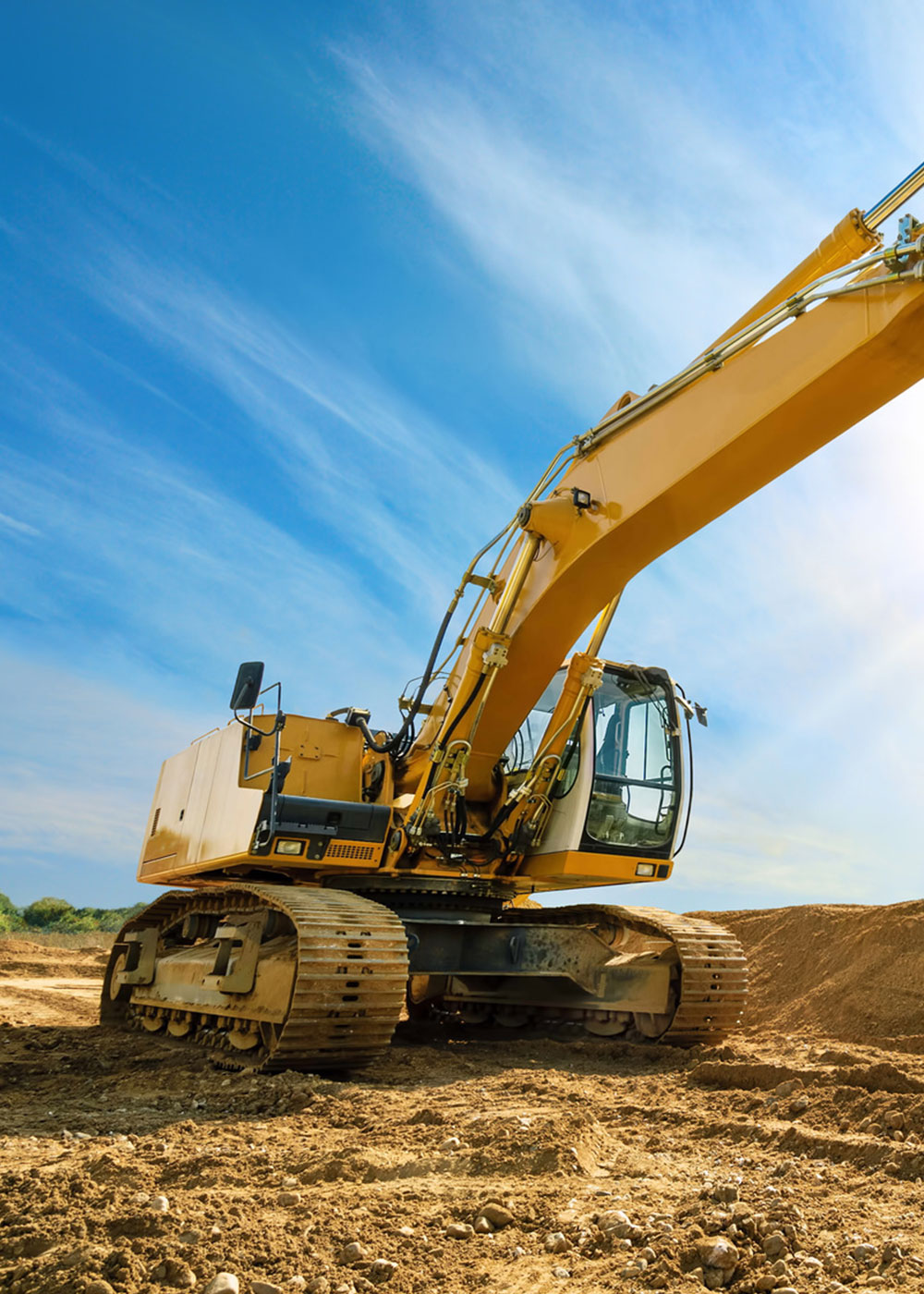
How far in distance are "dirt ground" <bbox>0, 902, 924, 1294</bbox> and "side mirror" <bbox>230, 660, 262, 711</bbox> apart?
241 centimetres

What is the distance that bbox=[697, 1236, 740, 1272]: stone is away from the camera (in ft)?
8.64

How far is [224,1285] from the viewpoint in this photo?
262 cm

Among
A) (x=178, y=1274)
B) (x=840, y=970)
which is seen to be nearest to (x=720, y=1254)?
(x=178, y=1274)

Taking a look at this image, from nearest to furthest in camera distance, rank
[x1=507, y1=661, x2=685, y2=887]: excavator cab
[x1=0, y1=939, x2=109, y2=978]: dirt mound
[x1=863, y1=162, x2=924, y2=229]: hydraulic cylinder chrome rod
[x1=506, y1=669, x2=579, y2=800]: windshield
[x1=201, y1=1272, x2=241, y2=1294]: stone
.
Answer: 1. [x1=201, y1=1272, x2=241, y2=1294]: stone
2. [x1=863, y1=162, x2=924, y2=229]: hydraulic cylinder chrome rod
3. [x1=507, y1=661, x2=685, y2=887]: excavator cab
4. [x1=506, y1=669, x2=579, y2=800]: windshield
5. [x1=0, y1=939, x2=109, y2=978]: dirt mound

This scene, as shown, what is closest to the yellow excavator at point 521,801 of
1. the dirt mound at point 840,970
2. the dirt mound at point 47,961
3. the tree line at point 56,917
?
the dirt mound at point 840,970

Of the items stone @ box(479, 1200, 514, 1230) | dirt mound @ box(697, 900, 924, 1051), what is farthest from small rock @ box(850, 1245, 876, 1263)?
dirt mound @ box(697, 900, 924, 1051)

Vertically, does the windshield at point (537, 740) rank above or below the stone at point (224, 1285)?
above

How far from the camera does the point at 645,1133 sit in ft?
14.7

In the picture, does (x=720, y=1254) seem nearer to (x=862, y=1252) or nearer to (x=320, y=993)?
(x=862, y=1252)

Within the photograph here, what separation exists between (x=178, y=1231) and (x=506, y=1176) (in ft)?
3.96

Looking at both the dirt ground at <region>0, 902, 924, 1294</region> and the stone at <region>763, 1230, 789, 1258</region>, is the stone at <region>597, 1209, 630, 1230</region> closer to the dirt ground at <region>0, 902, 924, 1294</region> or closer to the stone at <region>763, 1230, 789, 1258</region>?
the dirt ground at <region>0, 902, 924, 1294</region>

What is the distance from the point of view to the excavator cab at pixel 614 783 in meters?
7.68

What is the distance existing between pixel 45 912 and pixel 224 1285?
30.2 meters

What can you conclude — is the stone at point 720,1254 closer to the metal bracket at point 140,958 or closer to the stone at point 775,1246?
the stone at point 775,1246
